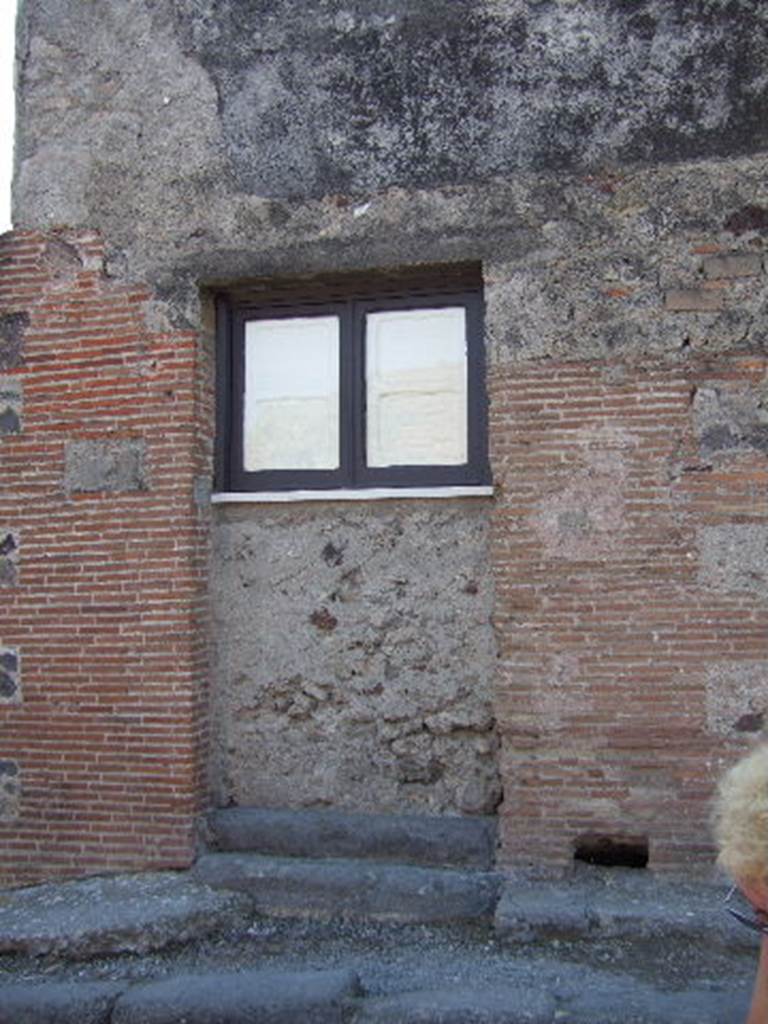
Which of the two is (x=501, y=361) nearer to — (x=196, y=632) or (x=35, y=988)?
(x=196, y=632)

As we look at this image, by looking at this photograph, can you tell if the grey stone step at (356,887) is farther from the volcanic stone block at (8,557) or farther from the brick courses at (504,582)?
the volcanic stone block at (8,557)

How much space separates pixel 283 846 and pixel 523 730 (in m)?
1.45

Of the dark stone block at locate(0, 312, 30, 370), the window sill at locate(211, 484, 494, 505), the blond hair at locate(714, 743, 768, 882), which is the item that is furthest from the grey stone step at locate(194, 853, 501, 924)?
the dark stone block at locate(0, 312, 30, 370)

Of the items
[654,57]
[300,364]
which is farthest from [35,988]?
[654,57]

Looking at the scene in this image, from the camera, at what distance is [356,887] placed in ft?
16.4

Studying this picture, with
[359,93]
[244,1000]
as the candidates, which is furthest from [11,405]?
[244,1000]

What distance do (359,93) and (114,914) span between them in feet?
14.5

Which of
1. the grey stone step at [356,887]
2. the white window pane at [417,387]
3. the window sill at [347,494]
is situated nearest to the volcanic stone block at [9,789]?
the grey stone step at [356,887]

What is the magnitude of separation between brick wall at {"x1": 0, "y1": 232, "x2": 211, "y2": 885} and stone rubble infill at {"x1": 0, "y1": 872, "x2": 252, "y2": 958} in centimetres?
20

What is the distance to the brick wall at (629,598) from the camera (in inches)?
190

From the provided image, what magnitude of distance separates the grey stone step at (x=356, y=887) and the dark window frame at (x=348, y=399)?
1.99 meters

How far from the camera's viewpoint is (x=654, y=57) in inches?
205

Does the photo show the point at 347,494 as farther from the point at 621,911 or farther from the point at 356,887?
the point at 621,911

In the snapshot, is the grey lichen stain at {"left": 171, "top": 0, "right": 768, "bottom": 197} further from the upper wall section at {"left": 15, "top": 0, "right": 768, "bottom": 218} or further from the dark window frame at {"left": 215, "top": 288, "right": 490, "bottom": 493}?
the dark window frame at {"left": 215, "top": 288, "right": 490, "bottom": 493}
